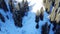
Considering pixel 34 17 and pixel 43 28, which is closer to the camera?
pixel 43 28

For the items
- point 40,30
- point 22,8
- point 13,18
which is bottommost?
point 40,30

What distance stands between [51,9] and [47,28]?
630mm

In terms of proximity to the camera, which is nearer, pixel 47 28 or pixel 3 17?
pixel 47 28

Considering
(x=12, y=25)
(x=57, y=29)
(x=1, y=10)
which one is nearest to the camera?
(x=57, y=29)

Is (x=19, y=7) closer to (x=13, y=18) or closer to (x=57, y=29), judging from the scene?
(x=13, y=18)

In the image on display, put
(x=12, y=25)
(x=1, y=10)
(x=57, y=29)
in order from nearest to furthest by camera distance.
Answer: (x=57, y=29), (x=12, y=25), (x=1, y=10)

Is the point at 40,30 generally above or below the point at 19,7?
below

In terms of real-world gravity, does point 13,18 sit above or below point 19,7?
below

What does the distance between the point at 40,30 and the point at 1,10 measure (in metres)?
1.21

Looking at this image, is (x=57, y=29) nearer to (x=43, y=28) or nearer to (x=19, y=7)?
(x=43, y=28)

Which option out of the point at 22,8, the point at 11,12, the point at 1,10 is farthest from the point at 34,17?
the point at 1,10

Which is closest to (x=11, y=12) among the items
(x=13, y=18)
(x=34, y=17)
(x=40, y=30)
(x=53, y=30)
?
(x=13, y=18)

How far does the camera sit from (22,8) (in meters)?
3.69

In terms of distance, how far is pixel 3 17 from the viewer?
3678 millimetres
